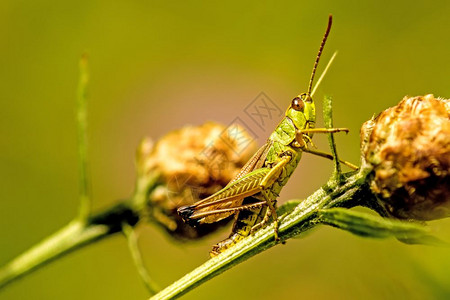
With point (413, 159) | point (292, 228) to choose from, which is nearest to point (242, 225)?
point (292, 228)

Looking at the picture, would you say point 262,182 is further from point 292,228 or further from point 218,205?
point 292,228

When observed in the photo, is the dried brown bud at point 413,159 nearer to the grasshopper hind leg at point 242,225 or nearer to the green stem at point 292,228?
the green stem at point 292,228

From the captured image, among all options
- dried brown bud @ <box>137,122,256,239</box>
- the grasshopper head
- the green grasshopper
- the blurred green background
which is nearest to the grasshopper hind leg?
the green grasshopper

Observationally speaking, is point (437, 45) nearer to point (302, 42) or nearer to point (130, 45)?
point (302, 42)

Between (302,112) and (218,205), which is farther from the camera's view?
(302,112)

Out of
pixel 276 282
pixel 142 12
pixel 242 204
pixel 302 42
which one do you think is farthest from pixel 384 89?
pixel 242 204

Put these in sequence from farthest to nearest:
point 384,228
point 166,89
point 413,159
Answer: point 166,89 < point 413,159 < point 384,228

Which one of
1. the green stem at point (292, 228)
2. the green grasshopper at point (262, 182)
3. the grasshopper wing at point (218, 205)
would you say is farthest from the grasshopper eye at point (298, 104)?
the green stem at point (292, 228)
